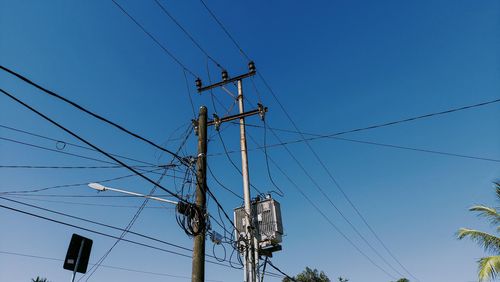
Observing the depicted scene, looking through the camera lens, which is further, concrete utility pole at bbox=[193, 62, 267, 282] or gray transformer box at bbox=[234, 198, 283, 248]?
gray transformer box at bbox=[234, 198, 283, 248]

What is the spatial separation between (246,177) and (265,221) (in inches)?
74.8

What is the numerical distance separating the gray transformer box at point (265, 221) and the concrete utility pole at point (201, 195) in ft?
11.1

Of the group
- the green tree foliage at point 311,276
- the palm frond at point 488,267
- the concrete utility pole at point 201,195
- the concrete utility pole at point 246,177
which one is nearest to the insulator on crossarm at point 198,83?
the concrete utility pole at point 246,177

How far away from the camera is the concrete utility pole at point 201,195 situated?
786cm

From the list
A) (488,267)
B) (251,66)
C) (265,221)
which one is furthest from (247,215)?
(488,267)

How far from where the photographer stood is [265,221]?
12.6 meters

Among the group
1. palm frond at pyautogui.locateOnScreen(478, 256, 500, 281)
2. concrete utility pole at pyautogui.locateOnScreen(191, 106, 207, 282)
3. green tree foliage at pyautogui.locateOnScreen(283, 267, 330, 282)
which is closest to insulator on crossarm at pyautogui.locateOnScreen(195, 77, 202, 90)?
concrete utility pole at pyautogui.locateOnScreen(191, 106, 207, 282)

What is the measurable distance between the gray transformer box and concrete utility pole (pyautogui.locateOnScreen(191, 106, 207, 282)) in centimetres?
337

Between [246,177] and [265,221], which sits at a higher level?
[246,177]

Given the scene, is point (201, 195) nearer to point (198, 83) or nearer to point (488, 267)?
point (198, 83)

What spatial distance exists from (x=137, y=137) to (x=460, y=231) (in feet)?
55.4

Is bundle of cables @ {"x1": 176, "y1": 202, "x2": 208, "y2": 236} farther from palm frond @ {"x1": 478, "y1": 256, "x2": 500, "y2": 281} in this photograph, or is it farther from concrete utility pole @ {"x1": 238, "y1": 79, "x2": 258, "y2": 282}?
palm frond @ {"x1": 478, "y1": 256, "x2": 500, "y2": 281}

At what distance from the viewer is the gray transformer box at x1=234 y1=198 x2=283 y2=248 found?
12.2m

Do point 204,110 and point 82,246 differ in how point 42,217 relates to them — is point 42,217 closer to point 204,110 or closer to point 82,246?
point 82,246
